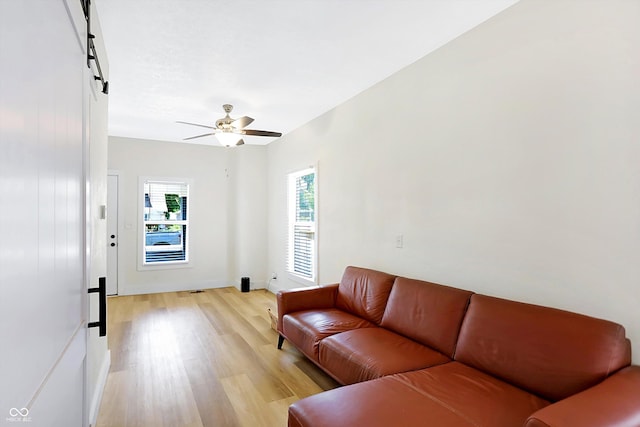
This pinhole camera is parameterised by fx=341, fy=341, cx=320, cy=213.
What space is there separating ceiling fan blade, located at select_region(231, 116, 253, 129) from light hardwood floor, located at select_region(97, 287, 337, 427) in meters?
2.44

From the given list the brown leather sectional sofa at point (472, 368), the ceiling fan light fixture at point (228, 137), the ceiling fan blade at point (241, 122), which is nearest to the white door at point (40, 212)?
the brown leather sectional sofa at point (472, 368)

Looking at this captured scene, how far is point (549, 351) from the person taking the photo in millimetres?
1800

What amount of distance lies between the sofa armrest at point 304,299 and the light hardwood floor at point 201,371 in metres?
0.46

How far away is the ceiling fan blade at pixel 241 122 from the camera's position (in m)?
3.74

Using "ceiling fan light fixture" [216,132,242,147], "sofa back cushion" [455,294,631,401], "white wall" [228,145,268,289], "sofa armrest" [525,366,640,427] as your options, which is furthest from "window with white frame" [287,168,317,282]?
"sofa armrest" [525,366,640,427]

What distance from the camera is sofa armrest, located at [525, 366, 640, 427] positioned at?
1255mm

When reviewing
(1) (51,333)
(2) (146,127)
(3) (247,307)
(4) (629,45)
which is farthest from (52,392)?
(2) (146,127)

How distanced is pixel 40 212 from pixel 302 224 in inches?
180

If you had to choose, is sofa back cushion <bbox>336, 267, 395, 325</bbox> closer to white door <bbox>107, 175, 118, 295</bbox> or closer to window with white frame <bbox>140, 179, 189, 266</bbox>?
window with white frame <bbox>140, 179, 189, 266</bbox>

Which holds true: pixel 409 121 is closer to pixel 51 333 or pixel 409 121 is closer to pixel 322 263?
pixel 322 263

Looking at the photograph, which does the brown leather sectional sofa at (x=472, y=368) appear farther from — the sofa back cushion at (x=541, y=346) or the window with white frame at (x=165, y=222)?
the window with white frame at (x=165, y=222)

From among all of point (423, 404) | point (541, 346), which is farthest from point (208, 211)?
point (541, 346)

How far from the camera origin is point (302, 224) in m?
5.33

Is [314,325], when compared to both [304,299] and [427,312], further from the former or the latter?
[427,312]
